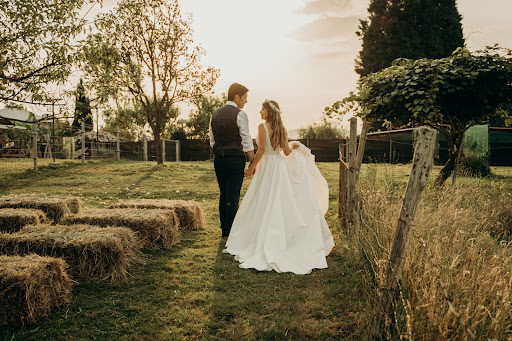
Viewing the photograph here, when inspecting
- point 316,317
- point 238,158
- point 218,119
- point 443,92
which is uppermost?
point 443,92

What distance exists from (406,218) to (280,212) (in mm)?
2539

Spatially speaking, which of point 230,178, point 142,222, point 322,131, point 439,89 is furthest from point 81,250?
point 322,131

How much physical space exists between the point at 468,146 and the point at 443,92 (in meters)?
8.40

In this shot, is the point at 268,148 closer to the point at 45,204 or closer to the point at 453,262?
the point at 453,262

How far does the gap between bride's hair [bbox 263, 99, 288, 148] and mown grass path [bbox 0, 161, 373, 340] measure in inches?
67.0

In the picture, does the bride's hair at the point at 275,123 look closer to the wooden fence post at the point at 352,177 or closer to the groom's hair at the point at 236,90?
the groom's hair at the point at 236,90

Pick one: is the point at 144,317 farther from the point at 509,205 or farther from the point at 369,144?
the point at 369,144

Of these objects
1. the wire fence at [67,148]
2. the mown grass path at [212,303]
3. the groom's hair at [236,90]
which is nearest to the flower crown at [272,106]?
the groom's hair at [236,90]

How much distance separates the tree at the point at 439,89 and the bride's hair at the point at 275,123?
8.75ft

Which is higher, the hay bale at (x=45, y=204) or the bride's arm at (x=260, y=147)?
the bride's arm at (x=260, y=147)

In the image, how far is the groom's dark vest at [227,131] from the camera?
5230mm

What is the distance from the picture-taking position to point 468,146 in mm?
13812

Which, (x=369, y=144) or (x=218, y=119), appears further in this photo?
(x=369, y=144)

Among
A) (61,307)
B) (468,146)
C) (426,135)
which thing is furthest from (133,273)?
(468,146)
